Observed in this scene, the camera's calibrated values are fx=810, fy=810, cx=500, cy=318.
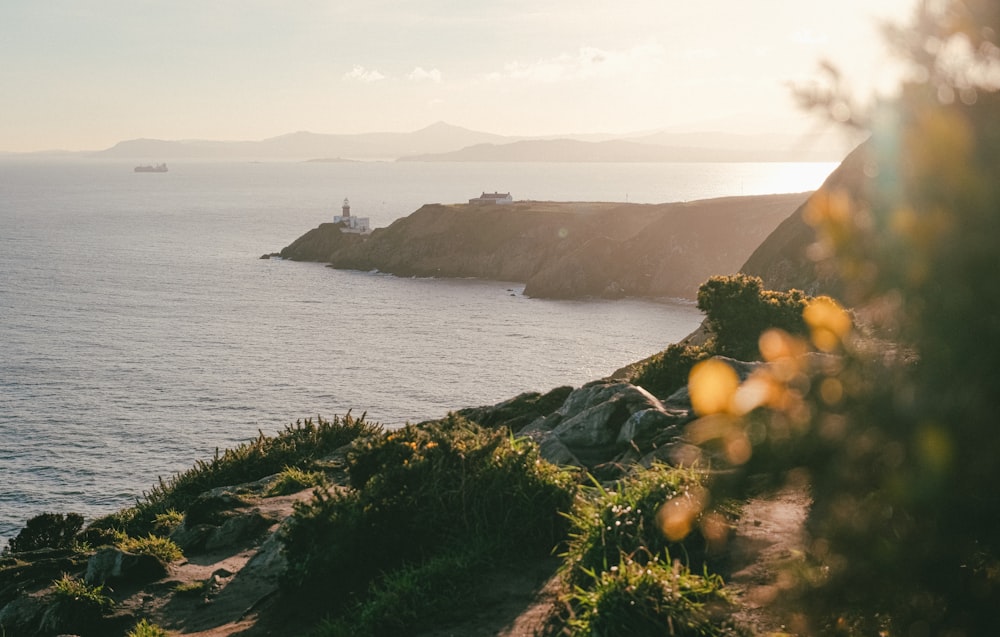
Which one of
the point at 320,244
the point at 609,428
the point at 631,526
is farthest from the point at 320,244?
the point at 631,526

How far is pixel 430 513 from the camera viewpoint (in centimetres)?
1359

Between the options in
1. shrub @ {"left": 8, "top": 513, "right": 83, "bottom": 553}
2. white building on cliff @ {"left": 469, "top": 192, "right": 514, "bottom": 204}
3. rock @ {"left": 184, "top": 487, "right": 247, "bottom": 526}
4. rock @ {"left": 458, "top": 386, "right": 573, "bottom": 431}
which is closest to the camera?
rock @ {"left": 184, "top": 487, "right": 247, "bottom": 526}

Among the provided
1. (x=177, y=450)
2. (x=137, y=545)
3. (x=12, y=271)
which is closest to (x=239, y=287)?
(x=12, y=271)

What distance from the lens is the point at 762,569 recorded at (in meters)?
10.0

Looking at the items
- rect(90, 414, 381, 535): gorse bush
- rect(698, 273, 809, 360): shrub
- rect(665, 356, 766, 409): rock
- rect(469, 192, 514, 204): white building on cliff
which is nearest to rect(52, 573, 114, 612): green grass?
rect(90, 414, 381, 535): gorse bush

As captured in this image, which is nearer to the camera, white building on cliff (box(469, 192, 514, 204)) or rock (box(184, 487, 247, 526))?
rock (box(184, 487, 247, 526))

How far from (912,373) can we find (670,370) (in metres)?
19.8

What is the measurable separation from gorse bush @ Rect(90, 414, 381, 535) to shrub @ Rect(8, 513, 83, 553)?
5.16 feet

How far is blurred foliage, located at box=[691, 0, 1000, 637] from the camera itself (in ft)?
15.1

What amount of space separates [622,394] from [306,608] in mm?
8813

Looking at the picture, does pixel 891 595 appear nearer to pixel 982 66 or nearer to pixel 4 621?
pixel 982 66

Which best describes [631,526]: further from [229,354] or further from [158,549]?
[229,354]

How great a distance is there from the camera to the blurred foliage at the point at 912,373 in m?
4.61

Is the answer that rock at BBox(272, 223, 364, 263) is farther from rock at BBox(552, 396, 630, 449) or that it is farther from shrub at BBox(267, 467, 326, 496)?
rock at BBox(552, 396, 630, 449)
